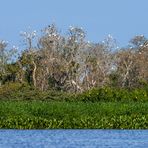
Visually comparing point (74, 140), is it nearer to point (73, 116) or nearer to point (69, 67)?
point (73, 116)

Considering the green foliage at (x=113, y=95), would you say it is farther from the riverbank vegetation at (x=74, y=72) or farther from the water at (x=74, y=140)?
the water at (x=74, y=140)

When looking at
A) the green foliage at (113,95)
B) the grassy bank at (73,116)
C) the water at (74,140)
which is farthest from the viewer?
the green foliage at (113,95)

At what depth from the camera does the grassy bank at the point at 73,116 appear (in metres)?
42.8

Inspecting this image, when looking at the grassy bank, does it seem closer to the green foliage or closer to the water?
the water

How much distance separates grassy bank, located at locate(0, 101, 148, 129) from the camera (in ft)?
140

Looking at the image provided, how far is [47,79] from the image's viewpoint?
7381 centimetres

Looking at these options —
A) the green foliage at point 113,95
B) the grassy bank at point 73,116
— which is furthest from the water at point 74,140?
the green foliage at point 113,95

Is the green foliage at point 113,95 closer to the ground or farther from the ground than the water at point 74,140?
farther from the ground

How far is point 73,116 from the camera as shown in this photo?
4491 cm

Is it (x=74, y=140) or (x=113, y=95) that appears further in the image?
(x=113, y=95)

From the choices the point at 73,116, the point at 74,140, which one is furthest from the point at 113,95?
the point at 74,140

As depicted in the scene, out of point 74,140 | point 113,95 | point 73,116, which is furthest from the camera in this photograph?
point 113,95

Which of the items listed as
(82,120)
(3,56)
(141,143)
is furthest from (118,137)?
(3,56)

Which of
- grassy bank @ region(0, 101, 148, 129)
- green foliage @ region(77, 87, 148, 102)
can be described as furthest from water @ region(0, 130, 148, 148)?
green foliage @ region(77, 87, 148, 102)
